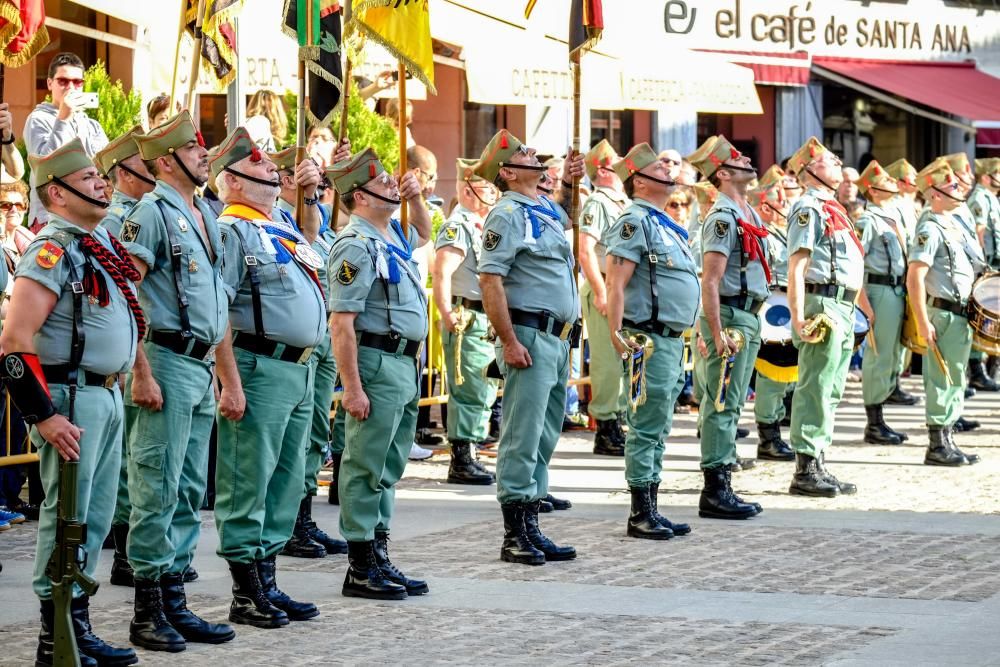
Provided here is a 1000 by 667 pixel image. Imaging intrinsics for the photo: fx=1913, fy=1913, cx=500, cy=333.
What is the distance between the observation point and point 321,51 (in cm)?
939

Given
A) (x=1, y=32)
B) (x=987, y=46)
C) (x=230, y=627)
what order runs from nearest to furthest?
(x=230, y=627) → (x=1, y=32) → (x=987, y=46)

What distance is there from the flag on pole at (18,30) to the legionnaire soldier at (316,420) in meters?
1.29

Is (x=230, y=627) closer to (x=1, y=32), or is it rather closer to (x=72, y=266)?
(x=72, y=266)

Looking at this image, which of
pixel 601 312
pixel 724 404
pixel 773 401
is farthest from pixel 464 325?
pixel 724 404

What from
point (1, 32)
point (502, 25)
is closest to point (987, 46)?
point (502, 25)

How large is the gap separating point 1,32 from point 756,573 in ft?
13.9

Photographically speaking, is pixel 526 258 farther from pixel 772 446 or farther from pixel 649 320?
pixel 772 446

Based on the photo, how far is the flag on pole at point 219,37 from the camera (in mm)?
10000

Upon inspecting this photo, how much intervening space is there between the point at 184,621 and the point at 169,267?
53.3 inches

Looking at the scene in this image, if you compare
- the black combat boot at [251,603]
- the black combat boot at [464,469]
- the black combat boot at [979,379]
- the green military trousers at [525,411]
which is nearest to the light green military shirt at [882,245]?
the black combat boot at [464,469]

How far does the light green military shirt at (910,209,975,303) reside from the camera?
43.5ft

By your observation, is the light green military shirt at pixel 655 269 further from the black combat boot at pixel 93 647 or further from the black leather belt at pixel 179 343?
the black combat boot at pixel 93 647

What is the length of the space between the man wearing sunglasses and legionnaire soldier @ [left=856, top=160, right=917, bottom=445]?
565cm

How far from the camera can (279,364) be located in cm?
771
